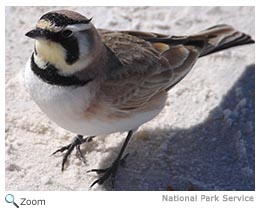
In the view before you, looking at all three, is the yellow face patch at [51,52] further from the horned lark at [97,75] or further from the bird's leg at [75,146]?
the bird's leg at [75,146]

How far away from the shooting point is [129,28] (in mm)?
5242

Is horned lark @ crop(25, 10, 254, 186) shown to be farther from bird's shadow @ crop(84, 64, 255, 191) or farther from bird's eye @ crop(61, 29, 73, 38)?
bird's shadow @ crop(84, 64, 255, 191)

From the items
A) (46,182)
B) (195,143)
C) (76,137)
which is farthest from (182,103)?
(46,182)

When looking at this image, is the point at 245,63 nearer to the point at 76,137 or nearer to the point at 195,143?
the point at 195,143

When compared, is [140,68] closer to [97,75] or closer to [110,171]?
[97,75]

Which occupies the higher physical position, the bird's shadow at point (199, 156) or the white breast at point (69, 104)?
the white breast at point (69, 104)

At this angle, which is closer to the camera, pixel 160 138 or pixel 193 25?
pixel 160 138

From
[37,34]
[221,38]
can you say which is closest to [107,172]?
[37,34]

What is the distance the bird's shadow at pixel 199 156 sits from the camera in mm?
4223

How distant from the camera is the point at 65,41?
12.0 ft

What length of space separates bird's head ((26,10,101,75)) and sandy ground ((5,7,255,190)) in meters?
0.74

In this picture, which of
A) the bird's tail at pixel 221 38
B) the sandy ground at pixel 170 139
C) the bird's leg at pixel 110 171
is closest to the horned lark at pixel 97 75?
the bird's leg at pixel 110 171

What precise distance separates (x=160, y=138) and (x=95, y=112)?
73cm

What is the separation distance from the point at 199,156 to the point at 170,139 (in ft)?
0.71
